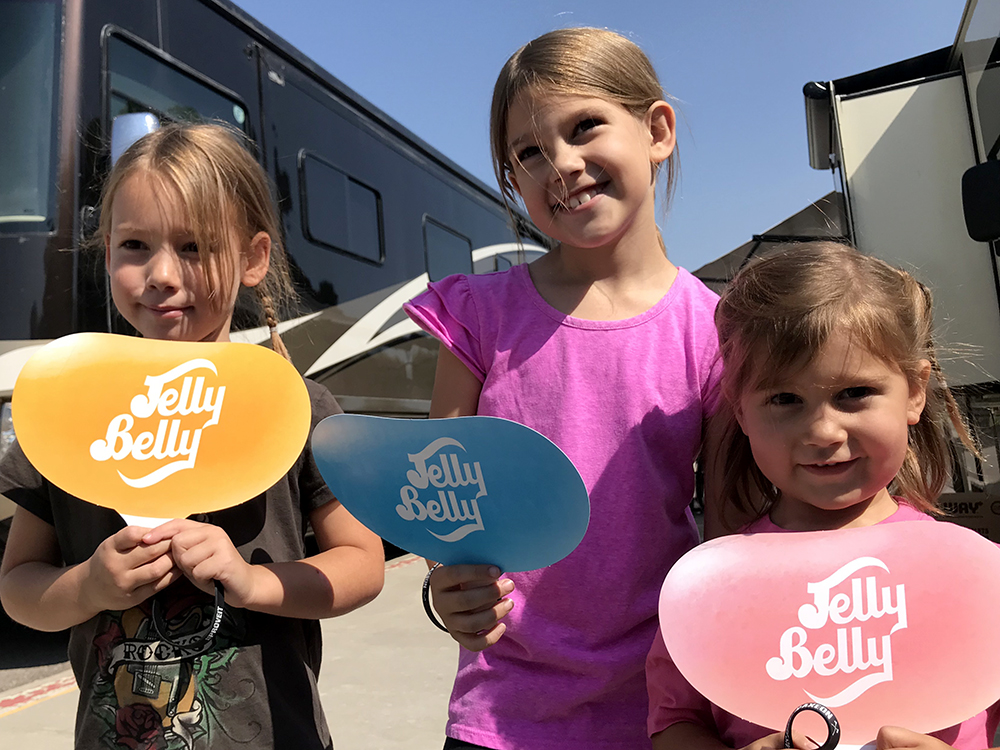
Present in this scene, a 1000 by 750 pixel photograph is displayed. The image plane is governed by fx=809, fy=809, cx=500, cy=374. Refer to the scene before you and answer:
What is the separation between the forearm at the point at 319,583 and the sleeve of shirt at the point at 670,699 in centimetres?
47

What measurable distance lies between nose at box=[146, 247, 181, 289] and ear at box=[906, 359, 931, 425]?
1048 mm

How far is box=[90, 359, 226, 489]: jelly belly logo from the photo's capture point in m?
1.09

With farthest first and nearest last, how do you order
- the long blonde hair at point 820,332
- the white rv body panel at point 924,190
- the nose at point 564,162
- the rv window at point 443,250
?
the rv window at point 443,250
the white rv body panel at point 924,190
the nose at point 564,162
the long blonde hair at point 820,332

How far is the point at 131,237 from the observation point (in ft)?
4.07

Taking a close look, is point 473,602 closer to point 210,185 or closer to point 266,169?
point 210,185

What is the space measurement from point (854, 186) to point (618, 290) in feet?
11.1

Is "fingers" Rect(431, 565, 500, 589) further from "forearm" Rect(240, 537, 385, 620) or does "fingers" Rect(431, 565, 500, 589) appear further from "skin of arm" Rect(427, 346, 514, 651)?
"forearm" Rect(240, 537, 385, 620)

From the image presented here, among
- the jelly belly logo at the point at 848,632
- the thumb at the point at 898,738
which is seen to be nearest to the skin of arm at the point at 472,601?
the jelly belly logo at the point at 848,632

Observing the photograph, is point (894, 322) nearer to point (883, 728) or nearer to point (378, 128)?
point (883, 728)

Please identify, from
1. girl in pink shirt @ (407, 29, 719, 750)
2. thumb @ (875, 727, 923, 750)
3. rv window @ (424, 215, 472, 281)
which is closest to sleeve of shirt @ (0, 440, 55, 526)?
girl in pink shirt @ (407, 29, 719, 750)

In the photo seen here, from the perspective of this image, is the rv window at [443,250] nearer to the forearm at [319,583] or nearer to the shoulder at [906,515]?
the forearm at [319,583]

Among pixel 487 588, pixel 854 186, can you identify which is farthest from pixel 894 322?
pixel 854 186

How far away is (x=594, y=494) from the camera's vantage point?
1.15 m

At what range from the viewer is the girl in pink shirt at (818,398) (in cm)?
97
